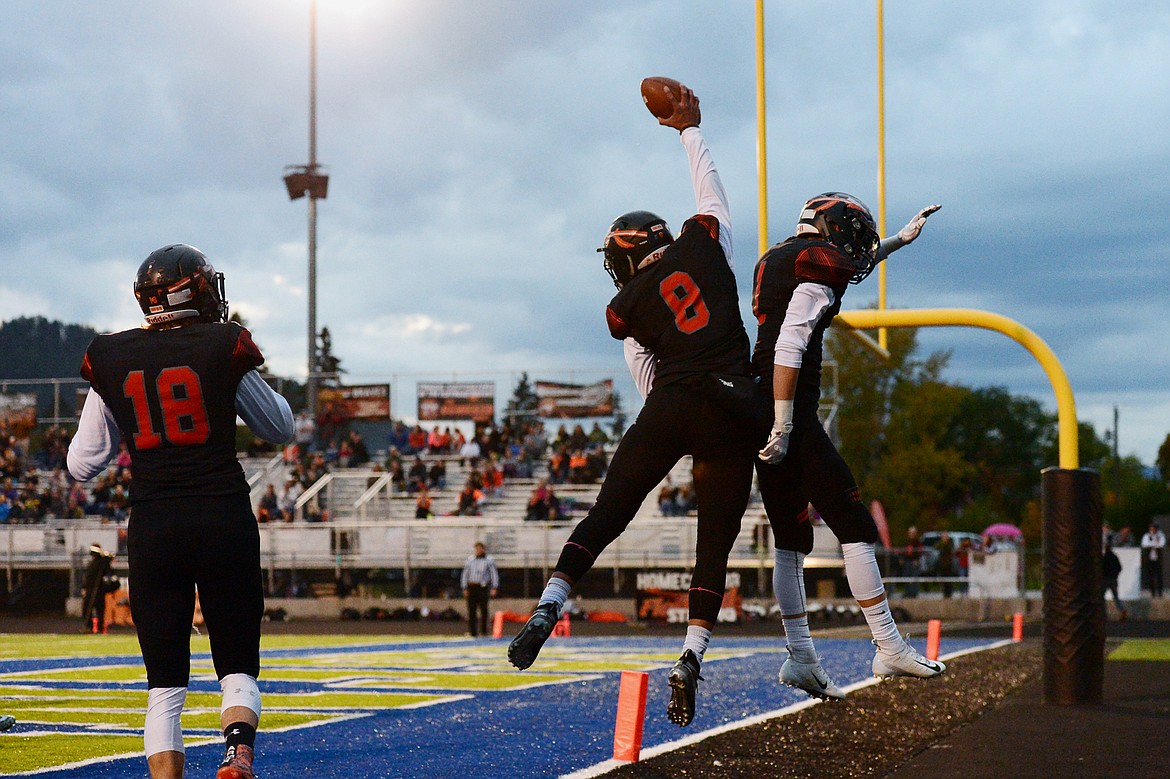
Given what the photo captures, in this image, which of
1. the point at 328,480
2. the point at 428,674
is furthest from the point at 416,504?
the point at 428,674

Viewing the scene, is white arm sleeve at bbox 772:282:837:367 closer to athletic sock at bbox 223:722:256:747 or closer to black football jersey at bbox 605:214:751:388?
black football jersey at bbox 605:214:751:388

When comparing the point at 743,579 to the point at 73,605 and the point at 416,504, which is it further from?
the point at 73,605

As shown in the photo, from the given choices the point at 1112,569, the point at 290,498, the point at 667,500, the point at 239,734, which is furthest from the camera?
the point at 290,498

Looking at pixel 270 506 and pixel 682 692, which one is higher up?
pixel 682 692

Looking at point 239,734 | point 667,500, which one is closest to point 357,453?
point 667,500

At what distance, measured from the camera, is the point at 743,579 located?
1067 inches

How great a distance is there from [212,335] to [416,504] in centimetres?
2595

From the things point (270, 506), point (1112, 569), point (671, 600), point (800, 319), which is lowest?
point (671, 600)

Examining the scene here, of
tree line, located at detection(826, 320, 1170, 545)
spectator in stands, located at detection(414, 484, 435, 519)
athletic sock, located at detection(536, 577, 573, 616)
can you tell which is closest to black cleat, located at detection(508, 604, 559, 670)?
athletic sock, located at detection(536, 577, 573, 616)

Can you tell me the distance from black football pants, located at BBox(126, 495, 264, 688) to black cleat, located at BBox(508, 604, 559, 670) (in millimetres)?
997

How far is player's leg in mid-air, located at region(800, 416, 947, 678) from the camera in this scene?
16.5 ft

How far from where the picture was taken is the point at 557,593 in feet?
15.9

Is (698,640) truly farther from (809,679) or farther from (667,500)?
(667,500)

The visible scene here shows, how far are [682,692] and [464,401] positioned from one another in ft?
97.3
